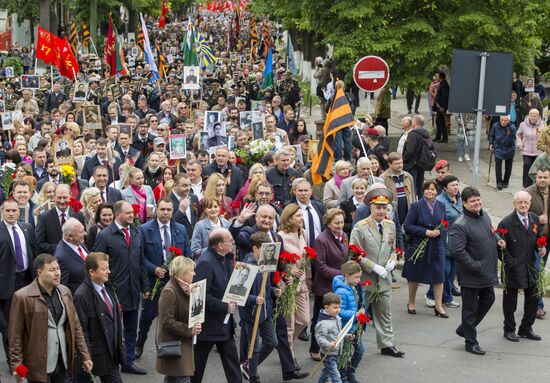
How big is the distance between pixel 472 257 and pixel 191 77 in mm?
14471

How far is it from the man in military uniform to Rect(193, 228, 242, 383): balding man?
209cm

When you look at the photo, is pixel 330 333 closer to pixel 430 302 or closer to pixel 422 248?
pixel 422 248

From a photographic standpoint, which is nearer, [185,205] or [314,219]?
[314,219]

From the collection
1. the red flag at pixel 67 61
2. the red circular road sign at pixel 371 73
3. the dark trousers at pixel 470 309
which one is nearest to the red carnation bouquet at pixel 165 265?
the dark trousers at pixel 470 309

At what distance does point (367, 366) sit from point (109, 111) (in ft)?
41.3

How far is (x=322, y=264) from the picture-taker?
37.2 ft

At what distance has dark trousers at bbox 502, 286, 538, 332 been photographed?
12336 mm

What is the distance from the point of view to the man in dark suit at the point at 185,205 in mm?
12953

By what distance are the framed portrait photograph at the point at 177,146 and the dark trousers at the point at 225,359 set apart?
7.49 metres

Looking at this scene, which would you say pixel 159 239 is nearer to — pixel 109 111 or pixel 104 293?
pixel 104 293

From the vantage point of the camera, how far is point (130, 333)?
11.3 m

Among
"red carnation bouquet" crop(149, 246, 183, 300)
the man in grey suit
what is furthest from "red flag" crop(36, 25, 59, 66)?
"red carnation bouquet" crop(149, 246, 183, 300)

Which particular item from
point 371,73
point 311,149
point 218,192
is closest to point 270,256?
point 218,192

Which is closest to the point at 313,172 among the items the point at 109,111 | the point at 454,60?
the point at 454,60
